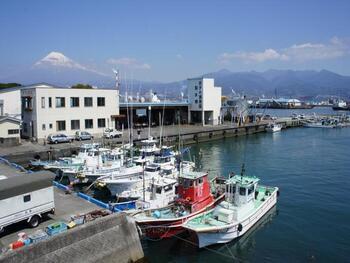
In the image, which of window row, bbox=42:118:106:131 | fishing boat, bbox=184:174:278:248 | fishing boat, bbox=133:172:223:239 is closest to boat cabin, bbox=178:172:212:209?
fishing boat, bbox=133:172:223:239

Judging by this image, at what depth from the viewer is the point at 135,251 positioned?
1458 cm

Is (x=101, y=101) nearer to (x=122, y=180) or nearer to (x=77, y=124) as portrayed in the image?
(x=77, y=124)

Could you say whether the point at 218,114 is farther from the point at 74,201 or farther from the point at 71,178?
the point at 74,201

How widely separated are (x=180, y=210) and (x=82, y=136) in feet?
92.3

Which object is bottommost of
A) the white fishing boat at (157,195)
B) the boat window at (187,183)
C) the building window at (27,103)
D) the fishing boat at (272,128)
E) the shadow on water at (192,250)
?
the shadow on water at (192,250)

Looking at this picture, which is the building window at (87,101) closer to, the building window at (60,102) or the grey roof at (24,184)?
the building window at (60,102)

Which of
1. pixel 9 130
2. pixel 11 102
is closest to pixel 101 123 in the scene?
pixel 11 102

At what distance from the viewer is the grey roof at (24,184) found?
42.3ft

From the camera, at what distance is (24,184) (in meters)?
13.4

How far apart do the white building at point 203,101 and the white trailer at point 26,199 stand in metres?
49.1

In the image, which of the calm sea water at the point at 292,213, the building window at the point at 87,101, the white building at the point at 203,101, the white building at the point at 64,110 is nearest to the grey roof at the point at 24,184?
the calm sea water at the point at 292,213

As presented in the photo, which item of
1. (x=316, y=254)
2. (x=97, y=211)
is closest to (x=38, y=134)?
(x=97, y=211)

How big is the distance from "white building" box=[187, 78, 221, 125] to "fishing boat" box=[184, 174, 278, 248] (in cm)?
4337

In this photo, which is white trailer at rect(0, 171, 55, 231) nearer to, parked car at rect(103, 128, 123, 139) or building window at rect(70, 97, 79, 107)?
parked car at rect(103, 128, 123, 139)
